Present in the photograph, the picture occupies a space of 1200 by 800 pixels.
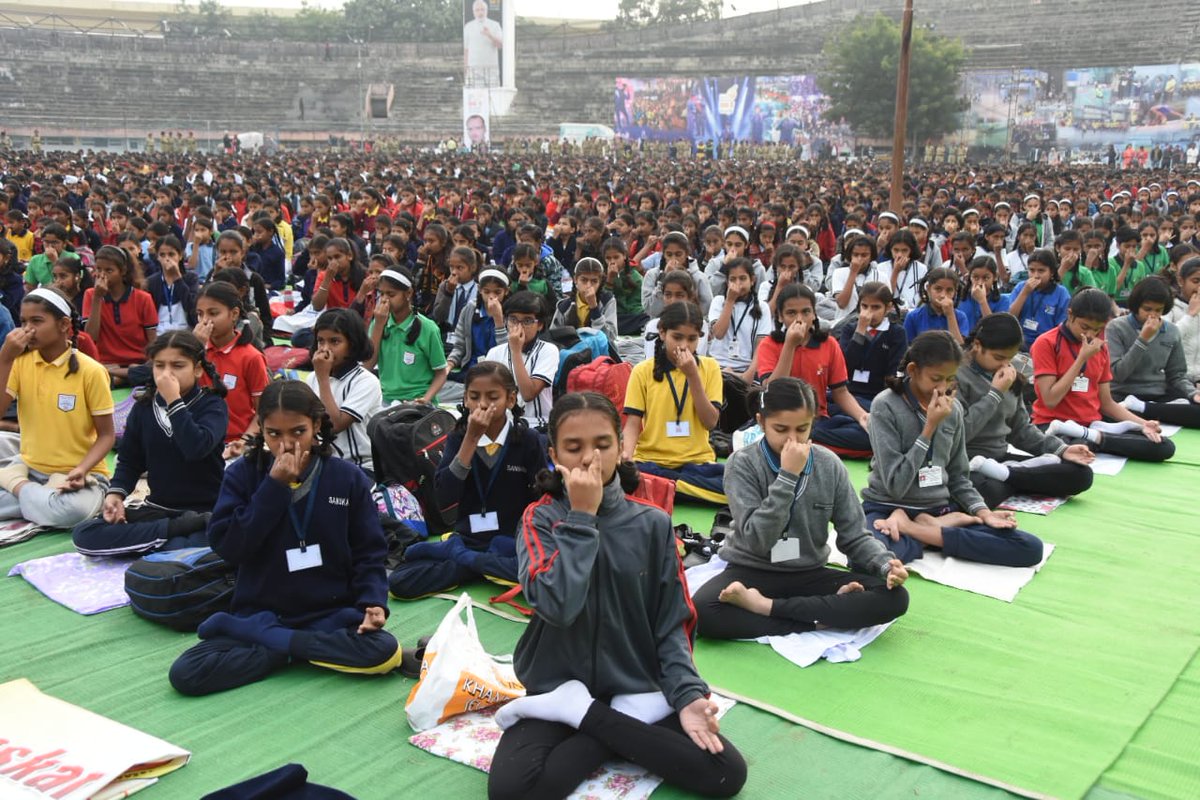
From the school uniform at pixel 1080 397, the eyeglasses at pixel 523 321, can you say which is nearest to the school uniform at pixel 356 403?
the eyeglasses at pixel 523 321

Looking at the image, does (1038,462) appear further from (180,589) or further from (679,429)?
(180,589)

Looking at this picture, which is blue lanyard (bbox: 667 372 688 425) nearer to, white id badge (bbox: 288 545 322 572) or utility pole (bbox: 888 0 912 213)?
white id badge (bbox: 288 545 322 572)

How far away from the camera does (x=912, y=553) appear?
14.4ft

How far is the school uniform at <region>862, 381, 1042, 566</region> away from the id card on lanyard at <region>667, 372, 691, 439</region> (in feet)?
2.94

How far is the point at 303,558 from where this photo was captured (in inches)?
133

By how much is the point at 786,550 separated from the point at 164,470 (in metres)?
2.49

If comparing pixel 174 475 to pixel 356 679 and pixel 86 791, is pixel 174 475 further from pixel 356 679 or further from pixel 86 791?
pixel 86 791

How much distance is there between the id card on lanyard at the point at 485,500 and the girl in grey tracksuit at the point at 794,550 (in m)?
0.87

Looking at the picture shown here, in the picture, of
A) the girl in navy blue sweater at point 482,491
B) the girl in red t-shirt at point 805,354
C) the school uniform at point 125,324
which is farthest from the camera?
the school uniform at point 125,324

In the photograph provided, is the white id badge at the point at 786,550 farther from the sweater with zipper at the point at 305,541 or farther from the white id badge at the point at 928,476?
the sweater with zipper at the point at 305,541

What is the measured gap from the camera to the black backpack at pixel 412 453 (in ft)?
15.5

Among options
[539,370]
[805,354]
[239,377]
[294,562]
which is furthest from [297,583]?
[805,354]

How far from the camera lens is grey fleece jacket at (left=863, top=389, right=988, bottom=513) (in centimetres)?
429

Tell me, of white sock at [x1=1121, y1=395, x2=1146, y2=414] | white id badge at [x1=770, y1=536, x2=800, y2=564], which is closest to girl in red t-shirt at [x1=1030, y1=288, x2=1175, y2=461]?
white sock at [x1=1121, y1=395, x2=1146, y2=414]
